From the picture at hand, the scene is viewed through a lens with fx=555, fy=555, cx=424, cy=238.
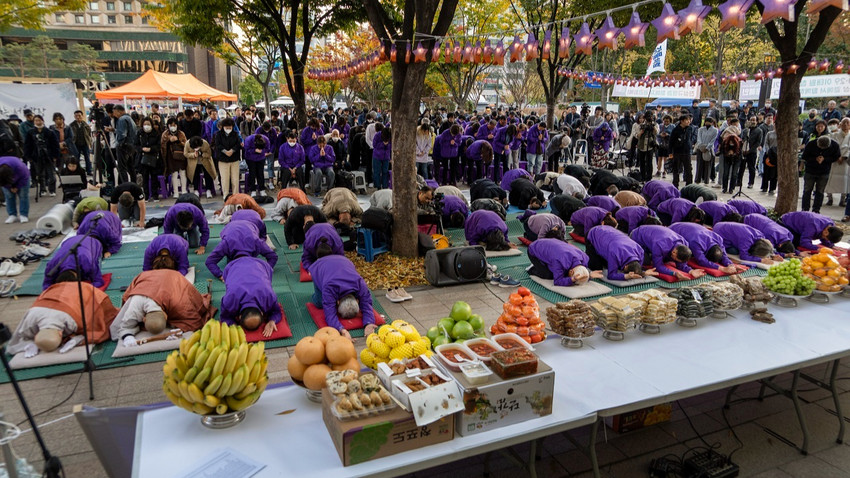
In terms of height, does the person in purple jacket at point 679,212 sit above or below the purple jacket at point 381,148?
below

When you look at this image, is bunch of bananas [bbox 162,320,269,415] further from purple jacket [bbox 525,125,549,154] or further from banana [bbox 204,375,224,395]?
purple jacket [bbox 525,125,549,154]

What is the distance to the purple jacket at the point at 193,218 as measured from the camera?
8555 millimetres

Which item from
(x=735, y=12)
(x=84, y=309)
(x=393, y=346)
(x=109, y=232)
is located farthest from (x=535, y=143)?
(x=393, y=346)

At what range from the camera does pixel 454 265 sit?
7.73m

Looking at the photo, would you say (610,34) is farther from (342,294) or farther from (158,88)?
(158,88)

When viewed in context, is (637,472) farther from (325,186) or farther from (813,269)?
(325,186)

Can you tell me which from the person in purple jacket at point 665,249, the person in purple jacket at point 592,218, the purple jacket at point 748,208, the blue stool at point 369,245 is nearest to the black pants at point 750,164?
the purple jacket at point 748,208

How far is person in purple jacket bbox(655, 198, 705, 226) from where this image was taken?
959cm

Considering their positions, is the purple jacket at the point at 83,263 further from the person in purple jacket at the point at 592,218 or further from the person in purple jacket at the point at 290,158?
the person in purple jacket at the point at 592,218

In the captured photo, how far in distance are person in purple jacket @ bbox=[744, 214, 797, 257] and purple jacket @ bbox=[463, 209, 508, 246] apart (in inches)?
167

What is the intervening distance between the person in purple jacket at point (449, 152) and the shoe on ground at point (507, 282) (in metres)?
7.12

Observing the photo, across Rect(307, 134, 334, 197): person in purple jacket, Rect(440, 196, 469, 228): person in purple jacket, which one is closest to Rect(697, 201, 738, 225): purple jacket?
Rect(440, 196, 469, 228): person in purple jacket

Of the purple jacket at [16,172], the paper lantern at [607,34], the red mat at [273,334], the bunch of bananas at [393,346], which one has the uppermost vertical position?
the paper lantern at [607,34]

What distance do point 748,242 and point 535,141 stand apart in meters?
7.38
